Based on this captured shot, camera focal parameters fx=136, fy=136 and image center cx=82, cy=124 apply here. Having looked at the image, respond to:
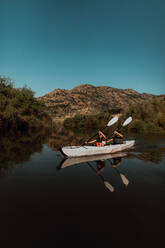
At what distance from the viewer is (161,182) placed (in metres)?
6.08

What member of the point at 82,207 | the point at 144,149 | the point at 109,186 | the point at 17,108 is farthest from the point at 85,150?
the point at 17,108

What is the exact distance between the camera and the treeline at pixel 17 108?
27952 mm

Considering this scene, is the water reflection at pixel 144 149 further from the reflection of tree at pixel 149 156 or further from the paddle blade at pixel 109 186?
the paddle blade at pixel 109 186

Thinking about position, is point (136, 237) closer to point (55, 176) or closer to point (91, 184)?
point (91, 184)

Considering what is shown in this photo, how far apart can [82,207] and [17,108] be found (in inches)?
1214

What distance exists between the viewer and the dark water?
3029 mm

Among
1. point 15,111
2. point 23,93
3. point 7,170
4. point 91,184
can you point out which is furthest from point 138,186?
point 23,93

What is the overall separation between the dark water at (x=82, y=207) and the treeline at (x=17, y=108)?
2373 centimetres

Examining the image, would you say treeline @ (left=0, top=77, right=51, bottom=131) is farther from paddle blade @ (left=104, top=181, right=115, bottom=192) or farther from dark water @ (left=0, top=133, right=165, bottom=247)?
paddle blade @ (left=104, top=181, right=115, bottom=192)

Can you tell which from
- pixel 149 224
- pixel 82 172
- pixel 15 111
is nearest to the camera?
pixel 149 224

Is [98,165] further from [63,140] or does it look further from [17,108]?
[17,108]

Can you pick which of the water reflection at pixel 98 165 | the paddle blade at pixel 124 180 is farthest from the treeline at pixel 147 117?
the paddle blade at pixel 124 180

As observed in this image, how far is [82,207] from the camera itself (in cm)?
420

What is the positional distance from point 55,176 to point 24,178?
146 cm
